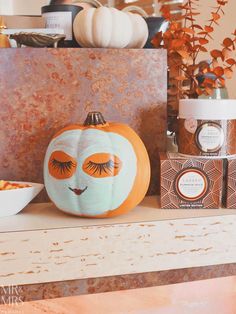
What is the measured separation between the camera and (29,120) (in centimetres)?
89

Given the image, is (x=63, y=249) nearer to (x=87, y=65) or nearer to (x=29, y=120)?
(x=29, y=120)

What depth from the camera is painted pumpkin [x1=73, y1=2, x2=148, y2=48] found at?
869 mm

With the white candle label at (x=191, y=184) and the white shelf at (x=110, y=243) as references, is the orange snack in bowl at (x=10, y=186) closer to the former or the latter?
the white shelf at (x=110, y=243)

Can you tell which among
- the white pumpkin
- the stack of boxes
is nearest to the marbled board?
the white pumpkin

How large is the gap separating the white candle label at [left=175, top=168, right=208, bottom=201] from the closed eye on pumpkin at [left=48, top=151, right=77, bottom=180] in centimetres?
23

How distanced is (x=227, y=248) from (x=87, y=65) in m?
0.50

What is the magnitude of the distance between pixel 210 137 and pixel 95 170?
0.27 meters

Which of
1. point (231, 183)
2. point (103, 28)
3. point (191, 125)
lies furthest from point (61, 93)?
point (231, 183)

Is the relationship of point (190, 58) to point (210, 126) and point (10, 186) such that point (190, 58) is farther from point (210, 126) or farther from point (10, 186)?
point (10, 186)

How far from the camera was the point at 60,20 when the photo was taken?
36.9 inches

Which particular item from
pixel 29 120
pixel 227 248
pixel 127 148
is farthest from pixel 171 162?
pixel 29 120

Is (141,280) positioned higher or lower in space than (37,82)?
lower

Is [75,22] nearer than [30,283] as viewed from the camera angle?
No

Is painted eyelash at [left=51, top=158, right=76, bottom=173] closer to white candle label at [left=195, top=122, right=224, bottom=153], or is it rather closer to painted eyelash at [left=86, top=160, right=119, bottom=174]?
painted eyelash at [left=86, top=160, right=119, bottom=174]
